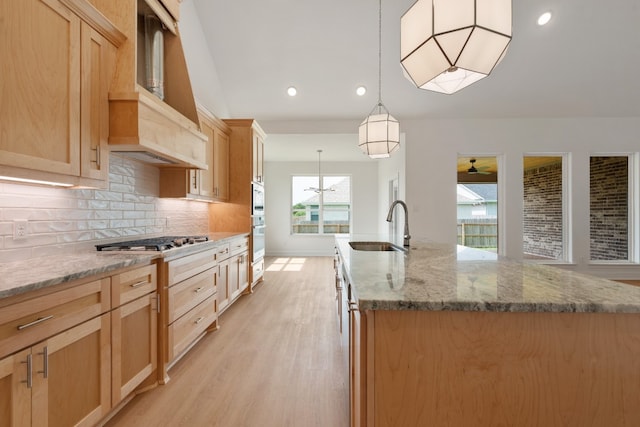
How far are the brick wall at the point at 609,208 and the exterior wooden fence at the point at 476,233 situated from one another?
163 centimetres

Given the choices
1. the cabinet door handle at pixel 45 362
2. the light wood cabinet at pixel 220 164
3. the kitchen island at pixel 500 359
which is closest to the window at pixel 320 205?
the light wood cabinet at pixel 220 164

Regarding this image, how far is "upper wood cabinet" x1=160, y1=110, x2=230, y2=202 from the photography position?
311 cm

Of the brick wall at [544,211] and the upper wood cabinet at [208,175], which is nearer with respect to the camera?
the upper wood cabinet at [208,175]

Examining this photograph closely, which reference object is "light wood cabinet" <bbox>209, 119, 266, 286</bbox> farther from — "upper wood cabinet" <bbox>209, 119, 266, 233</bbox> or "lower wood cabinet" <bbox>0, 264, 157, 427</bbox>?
"lower wood cabinet" <bbox>0, 264, 157, 427</bbox>

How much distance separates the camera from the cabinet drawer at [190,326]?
2.19m

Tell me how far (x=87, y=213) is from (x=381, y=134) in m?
2.52

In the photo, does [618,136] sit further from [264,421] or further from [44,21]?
[44,21]

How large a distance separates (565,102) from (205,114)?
559 cm

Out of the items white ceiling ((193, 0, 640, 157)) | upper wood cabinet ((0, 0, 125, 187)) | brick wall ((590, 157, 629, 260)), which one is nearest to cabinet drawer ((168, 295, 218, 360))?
upper wood cabinet ((0, 0, 125, 187))

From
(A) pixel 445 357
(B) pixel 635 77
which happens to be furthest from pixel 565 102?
(A) pixel 445 357

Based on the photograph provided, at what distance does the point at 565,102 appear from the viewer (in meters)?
5.11

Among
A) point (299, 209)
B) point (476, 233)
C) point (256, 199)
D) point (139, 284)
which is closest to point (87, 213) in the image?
point (139, 284)

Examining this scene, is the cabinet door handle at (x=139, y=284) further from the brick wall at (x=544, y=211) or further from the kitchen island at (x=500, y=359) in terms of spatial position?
the brick wall at (x=544, y=211)

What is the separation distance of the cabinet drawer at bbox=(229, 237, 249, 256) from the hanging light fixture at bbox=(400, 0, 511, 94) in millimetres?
2727
